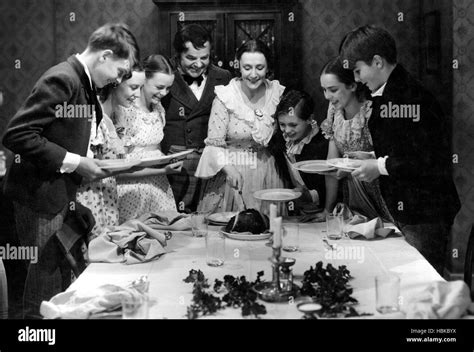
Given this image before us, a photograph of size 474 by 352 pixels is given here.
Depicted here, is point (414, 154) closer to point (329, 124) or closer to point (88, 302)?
point (329, 124)

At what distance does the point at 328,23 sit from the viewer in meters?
2.54

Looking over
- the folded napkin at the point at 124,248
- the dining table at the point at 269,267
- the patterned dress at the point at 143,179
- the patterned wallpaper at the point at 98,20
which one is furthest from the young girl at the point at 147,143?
the folded napkin at the point at 124,248

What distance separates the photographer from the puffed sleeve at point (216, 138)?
2623mm

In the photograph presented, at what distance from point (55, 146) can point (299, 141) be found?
0.94 m

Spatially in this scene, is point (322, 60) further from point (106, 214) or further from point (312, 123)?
point (106, 214)

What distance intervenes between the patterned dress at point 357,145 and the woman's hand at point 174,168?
0.59 m

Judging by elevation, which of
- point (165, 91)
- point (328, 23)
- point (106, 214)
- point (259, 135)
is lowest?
point (106, 214)

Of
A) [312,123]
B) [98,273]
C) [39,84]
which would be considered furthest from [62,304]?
[312,123]

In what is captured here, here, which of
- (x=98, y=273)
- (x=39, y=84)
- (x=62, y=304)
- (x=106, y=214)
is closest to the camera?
(x=62, y=304)

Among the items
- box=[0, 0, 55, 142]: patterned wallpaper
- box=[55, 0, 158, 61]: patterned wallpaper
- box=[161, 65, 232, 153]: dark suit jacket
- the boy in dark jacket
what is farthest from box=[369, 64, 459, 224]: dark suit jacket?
box=[0, 0, 55, 142]: patterned wallpaper

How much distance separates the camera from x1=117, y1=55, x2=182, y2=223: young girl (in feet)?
8.48

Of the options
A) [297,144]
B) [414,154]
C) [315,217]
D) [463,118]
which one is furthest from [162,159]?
[463,118]

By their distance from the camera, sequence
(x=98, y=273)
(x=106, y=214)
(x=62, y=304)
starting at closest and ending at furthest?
(x=62, y=304)
(x=98, y=273)
(x=106, y=214)

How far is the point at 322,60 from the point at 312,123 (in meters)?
0.25
